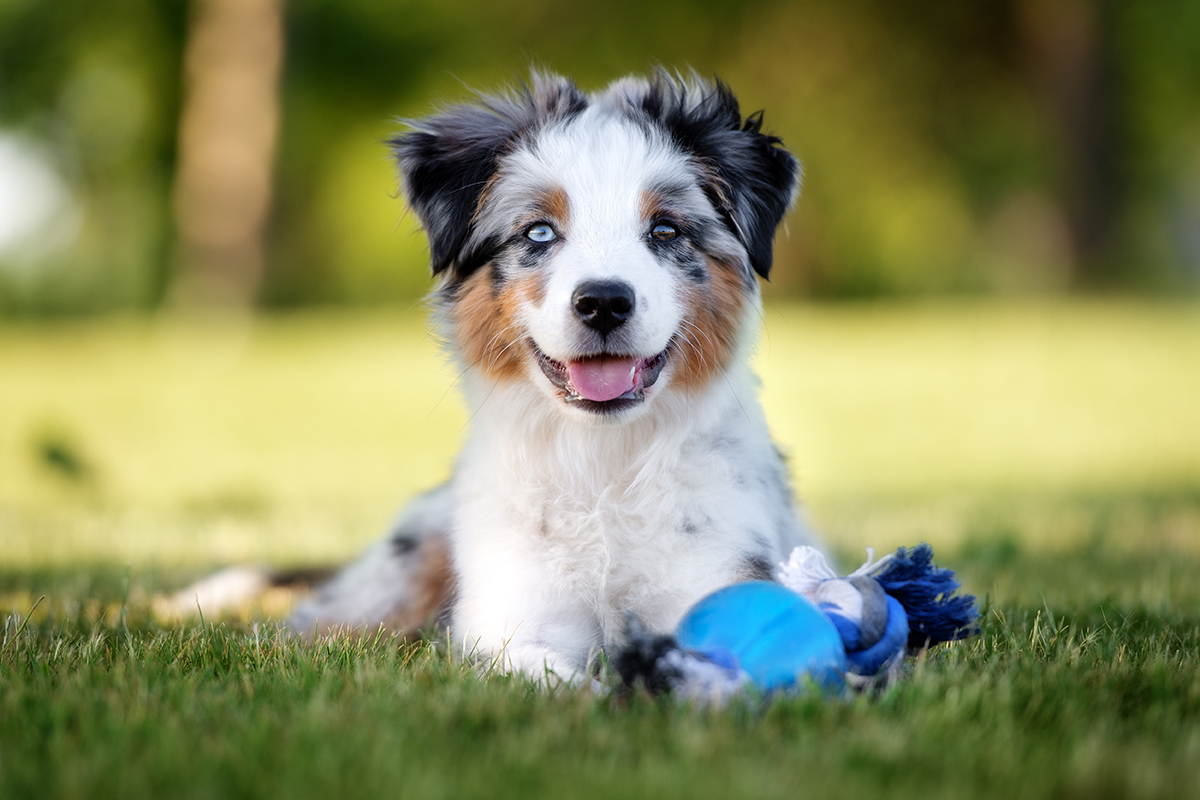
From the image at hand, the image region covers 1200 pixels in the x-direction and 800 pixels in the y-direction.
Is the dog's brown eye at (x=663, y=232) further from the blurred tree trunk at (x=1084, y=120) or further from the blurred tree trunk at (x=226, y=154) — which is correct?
the blurred tree trunk at (x=1084, y=120)

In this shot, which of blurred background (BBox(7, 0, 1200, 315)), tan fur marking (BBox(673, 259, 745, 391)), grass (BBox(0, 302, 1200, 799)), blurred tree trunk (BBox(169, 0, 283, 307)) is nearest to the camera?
grass (BBox(0, 302, 1200, 799))

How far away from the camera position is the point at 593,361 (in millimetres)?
3570

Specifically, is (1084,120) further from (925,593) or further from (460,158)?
(925,593)

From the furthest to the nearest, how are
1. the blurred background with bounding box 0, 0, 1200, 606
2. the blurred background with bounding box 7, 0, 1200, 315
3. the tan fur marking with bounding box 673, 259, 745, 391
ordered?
1. the blurred background with bounding box 7, 0, 1200, 315
2. the blurred background with bounding box 0, 0, 1200, 606
3. the tan fur marking with bounding box 673, 259, 745, 391

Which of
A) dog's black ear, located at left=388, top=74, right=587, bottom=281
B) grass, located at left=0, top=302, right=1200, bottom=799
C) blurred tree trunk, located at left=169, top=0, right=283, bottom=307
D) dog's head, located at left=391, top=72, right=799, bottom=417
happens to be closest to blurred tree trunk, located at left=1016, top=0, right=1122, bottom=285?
grass, located at left=0, top=302, right=1200, bottom=799

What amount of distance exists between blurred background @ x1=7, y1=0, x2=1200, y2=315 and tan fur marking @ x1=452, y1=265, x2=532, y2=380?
1561 cm

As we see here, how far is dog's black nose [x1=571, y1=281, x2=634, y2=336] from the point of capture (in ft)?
11.1

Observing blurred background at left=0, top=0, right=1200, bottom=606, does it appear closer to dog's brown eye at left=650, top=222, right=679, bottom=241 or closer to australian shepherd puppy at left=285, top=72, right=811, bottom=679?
australian shepherd puppy at left=285, top=72, right=811, bottom=679

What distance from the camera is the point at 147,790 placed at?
2.14m

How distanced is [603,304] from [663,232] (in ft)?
1.75

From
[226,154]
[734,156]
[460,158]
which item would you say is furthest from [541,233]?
[226,154]

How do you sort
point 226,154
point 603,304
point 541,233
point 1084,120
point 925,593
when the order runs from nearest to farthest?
1. point 925,593
2. point 603,304
3. point 541,233
4. point 226,154
5. point 1084,120

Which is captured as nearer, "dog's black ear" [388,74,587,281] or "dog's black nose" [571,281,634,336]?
"dog's black nose" [571,281,634,336]

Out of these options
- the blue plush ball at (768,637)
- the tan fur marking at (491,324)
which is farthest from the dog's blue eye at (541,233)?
the blue plush ball at (768,637)
